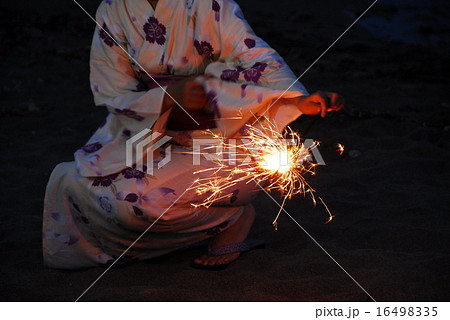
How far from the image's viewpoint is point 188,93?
238cm

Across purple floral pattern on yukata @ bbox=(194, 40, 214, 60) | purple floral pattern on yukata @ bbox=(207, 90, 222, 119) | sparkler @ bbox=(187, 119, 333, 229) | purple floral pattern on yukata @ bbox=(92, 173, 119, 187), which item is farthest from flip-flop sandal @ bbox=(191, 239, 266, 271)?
purple floral pattern on yukata @ bbox=(194, 40, 214, 60)

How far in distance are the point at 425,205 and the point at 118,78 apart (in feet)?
5.94

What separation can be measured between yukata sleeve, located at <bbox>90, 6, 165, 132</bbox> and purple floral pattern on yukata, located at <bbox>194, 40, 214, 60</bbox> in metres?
0.32

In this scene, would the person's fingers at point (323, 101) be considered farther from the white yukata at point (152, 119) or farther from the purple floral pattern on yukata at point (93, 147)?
the purple floral pattern on yukata at point (93, 147)

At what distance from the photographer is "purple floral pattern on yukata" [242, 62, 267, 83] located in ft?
8.05

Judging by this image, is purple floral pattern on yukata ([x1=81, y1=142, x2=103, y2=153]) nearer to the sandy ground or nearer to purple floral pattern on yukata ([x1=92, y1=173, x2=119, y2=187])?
purple floral pattern on yukata ([x1=92, y1=173, x2=119, y2=187])

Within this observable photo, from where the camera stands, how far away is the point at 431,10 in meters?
8.98

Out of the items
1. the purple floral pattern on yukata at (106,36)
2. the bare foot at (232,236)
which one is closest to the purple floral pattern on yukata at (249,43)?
the purple floral pattern on yukata at (106,36)

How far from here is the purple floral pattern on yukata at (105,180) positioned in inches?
98.2

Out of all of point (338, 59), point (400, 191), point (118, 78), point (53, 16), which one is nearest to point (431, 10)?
point (338, 59)

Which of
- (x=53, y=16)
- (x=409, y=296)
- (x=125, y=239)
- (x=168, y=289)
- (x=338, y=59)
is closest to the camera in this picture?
(x=409, y=296)

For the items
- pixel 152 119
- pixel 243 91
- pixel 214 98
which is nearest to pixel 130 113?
pixel 152 119

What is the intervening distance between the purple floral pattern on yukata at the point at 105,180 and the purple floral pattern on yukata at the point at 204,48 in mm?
700

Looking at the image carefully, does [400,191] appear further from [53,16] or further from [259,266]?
[53,16]
